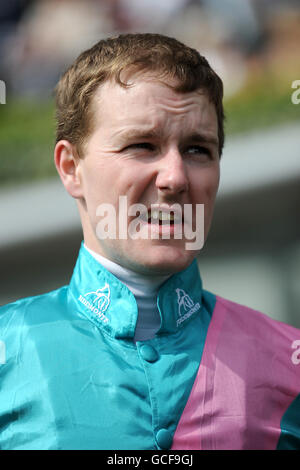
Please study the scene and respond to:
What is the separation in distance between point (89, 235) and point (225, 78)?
8.86ft

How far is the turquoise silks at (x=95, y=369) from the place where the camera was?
4.37ft

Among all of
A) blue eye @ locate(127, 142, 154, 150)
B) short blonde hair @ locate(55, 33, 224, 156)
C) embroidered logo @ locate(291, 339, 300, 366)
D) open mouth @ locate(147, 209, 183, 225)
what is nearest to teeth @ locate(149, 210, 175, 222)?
open mouth @ locate(147, 209, 183, 225)

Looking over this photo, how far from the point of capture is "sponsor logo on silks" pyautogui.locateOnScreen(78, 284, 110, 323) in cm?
147

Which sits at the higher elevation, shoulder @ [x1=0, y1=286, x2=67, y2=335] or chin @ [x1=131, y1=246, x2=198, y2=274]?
chin @ [x1=131, y1=246, x2=198, y2=274]

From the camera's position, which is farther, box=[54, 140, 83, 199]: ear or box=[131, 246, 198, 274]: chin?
box=[54, 140, 83, 199]: ear

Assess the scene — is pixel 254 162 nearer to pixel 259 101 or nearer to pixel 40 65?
pixel 259 101

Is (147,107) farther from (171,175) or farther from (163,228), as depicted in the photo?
(163,228)

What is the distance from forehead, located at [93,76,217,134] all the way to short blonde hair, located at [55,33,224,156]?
2cm

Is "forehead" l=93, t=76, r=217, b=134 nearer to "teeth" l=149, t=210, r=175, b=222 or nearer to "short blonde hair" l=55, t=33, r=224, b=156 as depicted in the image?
"short blonde hair" l=55, t=33, r=224, b=156

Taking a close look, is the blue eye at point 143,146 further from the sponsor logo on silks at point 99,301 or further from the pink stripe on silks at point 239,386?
the pink stripe on silks at point 239,386

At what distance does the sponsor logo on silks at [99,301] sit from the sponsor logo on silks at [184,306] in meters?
0.18

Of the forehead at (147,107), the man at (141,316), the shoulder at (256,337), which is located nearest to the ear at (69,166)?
the man at (141,316)

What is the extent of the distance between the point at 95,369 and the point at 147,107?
0.62m

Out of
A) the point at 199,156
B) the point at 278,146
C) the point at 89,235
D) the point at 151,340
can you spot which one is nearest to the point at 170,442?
the point at 151,340
